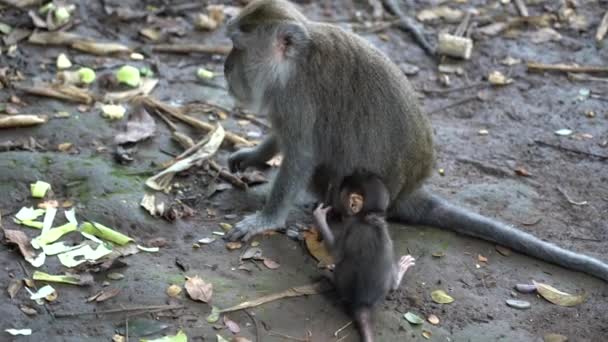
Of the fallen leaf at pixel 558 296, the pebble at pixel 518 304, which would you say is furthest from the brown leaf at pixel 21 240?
the fallen leaf at pixel 558 296

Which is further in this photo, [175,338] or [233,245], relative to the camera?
[233,245]

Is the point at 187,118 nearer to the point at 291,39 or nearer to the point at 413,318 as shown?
the point at 291,39

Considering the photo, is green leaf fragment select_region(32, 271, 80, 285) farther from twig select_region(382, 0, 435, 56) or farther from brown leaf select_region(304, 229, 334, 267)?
twig select_region(382, 0, 435, 56)

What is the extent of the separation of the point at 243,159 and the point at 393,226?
1263 mm

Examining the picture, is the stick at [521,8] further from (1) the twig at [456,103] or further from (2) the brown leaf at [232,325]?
(2) the brown leaf at [232,325]

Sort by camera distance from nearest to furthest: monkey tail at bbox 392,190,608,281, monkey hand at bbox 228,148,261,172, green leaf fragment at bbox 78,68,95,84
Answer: monkey tail at bbox 392,190,608,281
monkey hand at bbox 228,148,261,172
green leaf fragment at bbox 78,68,95,84

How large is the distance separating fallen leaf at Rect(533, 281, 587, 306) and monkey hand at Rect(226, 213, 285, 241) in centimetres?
175

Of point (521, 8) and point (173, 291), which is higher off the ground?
point (521, 8)

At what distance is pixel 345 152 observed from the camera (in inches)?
217

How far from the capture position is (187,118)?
6.81 meters

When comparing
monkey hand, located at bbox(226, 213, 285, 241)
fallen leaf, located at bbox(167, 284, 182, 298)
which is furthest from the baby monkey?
fallen leaf, located at bbox(167, 284, 182, 298)

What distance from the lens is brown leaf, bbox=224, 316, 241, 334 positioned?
180 inches

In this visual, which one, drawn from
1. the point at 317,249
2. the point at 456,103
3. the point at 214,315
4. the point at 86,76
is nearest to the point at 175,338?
the point at 214,315

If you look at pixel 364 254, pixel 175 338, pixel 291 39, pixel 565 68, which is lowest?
pixel 175 338
